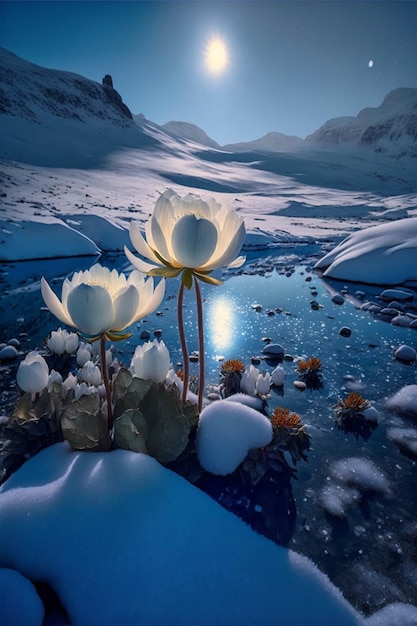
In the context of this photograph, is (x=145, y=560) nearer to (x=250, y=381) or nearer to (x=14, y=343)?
(x=250, y=381)

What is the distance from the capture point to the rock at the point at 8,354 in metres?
4.27

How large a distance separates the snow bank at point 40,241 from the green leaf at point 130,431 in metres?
10.8

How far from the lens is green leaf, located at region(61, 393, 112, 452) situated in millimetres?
1773

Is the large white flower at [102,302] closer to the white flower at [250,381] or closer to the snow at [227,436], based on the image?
the snow at [227,436]

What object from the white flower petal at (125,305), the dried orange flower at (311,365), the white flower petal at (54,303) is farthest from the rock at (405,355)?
the white flower petal at (54,303)

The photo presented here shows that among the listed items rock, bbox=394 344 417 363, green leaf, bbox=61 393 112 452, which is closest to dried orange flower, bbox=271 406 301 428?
green leaf, bbox=61 393 112 452

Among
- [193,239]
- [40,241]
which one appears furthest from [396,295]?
[40,241]

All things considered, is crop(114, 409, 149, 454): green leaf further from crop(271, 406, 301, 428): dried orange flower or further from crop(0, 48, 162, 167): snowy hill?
crop(0, 48, 162, 167): snowy hill

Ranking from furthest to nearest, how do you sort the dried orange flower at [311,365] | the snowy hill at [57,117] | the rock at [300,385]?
the snowy hill at [57,117], the dried orange flower at [311,365], the rock at [300,385]

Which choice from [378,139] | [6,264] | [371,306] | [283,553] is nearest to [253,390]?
[283,553]

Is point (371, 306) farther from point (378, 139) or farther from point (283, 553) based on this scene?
point (378, 139)

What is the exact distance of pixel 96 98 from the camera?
220 ft

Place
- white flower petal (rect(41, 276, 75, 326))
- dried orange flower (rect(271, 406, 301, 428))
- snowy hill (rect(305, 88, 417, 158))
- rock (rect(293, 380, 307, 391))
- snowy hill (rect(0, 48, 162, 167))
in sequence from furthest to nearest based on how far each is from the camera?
1. snowy hill (rect(305, 88, 417, 158))
2. snowy hill (rect(0, 48, 162, 167))
3. rock (rect(293, 380, 307, 391))
4. dried orange flower (rect(271, 406, 301, 428))
5. white flower petal (rect(41, 276, 75, 326))

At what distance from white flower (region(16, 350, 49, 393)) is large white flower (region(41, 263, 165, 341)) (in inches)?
28.7
